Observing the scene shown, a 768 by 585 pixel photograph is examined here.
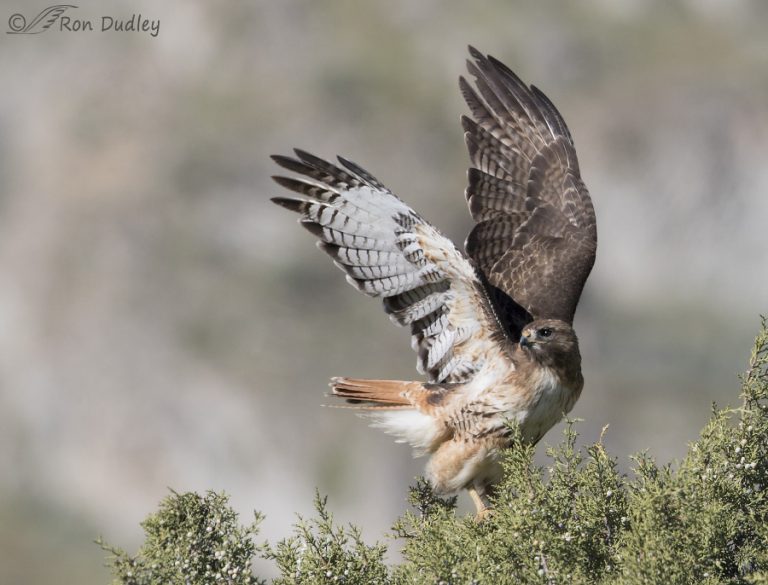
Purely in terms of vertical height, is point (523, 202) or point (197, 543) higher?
point (523, 202)

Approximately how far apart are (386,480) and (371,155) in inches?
604

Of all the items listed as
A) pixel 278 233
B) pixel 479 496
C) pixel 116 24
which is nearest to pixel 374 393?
pixel 479 496

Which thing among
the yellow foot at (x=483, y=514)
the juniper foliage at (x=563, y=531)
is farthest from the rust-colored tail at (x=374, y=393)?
the juniper foliage at (x=563, y=531)

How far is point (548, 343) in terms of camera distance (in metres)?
6.93

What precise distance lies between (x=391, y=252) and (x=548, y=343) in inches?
44.1

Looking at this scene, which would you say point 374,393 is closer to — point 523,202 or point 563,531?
point 523,202

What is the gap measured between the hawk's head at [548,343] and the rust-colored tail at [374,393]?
0.89 m

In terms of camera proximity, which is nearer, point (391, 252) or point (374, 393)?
point (391, 252)

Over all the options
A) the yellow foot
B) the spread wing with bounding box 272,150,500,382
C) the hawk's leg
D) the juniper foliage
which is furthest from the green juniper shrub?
the hawk's leg

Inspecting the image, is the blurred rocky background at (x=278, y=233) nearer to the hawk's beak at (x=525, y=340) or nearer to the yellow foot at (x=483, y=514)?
the yellow foot at (x=483, y=514)

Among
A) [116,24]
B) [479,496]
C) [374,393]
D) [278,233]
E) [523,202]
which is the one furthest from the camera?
[116,24]

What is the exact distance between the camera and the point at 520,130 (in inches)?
353
